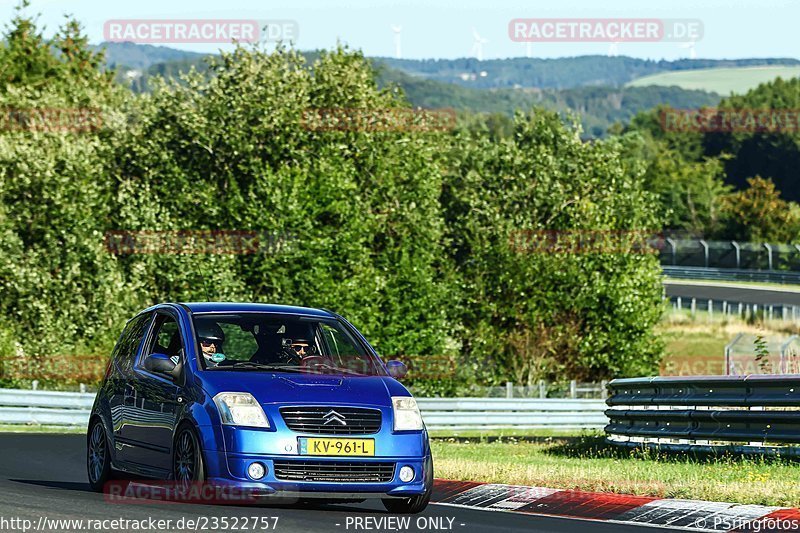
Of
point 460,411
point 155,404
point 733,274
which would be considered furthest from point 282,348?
point 733,274

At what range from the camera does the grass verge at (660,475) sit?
11.2 m

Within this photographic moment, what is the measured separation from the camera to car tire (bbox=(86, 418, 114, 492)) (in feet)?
41.0

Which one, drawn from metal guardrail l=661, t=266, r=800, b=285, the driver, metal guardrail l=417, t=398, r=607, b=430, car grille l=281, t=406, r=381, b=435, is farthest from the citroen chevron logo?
metal guardrail l=661, t=266, r=800, b=285

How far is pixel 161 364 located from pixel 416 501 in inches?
92.4

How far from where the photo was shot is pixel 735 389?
15.2 m

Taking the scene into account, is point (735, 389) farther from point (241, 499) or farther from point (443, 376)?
point (443, 376)

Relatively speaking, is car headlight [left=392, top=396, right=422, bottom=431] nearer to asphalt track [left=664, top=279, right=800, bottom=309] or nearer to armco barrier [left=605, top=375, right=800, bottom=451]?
armco barrier [left=605, top=375, right=800, bottom=451]

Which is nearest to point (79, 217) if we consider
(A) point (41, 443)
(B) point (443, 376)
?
(B) point (443, 376)

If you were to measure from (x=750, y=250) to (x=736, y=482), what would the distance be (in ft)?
291

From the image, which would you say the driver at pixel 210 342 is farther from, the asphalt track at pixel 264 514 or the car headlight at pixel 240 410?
the asphalt track at pixel 264 514

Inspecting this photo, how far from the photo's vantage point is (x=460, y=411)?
115ft

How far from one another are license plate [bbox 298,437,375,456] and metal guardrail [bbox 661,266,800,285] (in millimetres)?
79845

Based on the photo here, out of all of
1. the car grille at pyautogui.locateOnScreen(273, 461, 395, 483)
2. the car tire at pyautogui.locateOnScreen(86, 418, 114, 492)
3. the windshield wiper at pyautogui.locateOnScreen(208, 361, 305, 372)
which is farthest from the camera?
the car tire at pyautogui.locateOnScreen(86, 418, 114, 492)

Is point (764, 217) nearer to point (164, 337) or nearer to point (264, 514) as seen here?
→ point (164, 337)
